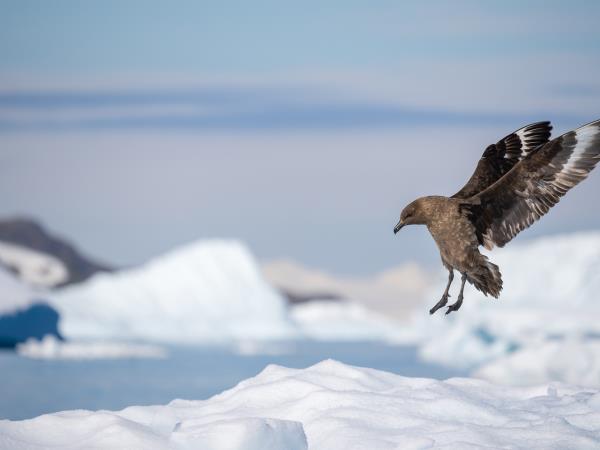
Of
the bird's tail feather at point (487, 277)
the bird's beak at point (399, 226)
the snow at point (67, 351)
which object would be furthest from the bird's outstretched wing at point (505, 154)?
the snow at point (67, 351)

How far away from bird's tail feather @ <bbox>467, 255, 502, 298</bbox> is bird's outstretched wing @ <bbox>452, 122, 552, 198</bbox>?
2.31 feet

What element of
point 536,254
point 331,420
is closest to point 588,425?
point 331,420

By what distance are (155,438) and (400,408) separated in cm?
158

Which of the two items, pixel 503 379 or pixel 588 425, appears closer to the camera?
pixel 588 425

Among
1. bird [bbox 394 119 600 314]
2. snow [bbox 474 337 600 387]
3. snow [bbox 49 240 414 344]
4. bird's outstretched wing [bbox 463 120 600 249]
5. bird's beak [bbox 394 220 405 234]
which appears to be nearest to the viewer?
bird's beak [bbox 394 220 405 234]

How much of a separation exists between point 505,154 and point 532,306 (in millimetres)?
29539

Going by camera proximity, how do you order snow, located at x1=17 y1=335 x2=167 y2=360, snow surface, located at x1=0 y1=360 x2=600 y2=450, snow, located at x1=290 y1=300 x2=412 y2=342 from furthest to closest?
snow, located at x1=290 y1=300 x2=412 y2=342, snow, located at x1=17 y1=335 x2=167 y2=360, snow surface, located at x1=0 y1=360 x2=600 y2=450

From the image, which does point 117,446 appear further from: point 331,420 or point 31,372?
point 31,372

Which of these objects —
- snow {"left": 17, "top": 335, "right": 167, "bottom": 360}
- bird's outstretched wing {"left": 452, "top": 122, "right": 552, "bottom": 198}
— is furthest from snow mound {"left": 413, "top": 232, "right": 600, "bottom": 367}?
bird's outstretched wing {"left": 452, "top": 122, "right": 552, "bottom": 198}

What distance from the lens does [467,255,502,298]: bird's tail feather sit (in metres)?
6.95

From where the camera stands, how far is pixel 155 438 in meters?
6.22

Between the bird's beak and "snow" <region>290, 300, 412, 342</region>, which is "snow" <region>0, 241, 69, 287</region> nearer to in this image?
"snow" <region>290, 300, 412, 342</region>

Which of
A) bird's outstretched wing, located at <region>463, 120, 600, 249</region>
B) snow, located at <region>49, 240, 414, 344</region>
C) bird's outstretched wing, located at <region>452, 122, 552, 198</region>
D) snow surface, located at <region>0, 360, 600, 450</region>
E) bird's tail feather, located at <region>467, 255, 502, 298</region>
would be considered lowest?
snow surface, located at <region>0, 360, 600, 450</region>

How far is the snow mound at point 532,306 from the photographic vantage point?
1324 inches
